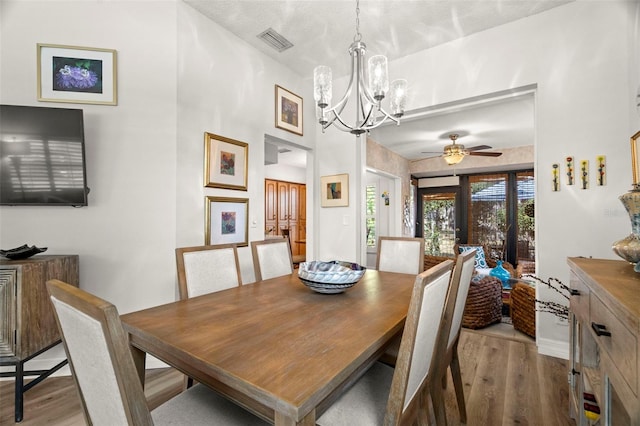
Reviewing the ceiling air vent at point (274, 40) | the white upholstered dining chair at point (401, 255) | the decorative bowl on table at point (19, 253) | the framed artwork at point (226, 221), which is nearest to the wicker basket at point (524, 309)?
the white upholstered dining chair at point (401, 255)

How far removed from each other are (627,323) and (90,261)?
2857 millimetres

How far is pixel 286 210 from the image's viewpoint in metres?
7.76

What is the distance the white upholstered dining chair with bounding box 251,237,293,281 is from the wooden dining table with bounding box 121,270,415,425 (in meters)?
0.52

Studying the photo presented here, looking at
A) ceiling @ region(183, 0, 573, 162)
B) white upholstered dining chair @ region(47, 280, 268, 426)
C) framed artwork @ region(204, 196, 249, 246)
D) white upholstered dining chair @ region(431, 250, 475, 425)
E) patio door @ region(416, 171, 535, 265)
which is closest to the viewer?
white upholstered dining chair @ region(47, 280, 268, 426)

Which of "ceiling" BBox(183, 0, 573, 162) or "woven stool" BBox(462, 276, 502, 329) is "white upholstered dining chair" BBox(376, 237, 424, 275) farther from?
"ceiling" BBox(183, 0, 573, 162)

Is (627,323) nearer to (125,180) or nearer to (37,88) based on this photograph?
(125,180)

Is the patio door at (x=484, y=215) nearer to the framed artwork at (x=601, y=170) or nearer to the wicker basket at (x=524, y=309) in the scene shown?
the wicker basket at (x=524, y=309)

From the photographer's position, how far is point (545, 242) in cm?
250

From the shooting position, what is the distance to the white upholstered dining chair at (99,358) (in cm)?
56

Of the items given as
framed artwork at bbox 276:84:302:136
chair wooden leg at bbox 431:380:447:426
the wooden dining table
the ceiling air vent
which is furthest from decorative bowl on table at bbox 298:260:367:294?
the ceiling air vent

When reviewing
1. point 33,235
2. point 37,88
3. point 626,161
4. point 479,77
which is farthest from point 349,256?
point 37,88

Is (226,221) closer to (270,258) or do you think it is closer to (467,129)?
(270,258)

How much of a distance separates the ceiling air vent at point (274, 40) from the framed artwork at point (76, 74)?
1308 millimetres

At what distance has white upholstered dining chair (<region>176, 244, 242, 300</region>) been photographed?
1673 mm
